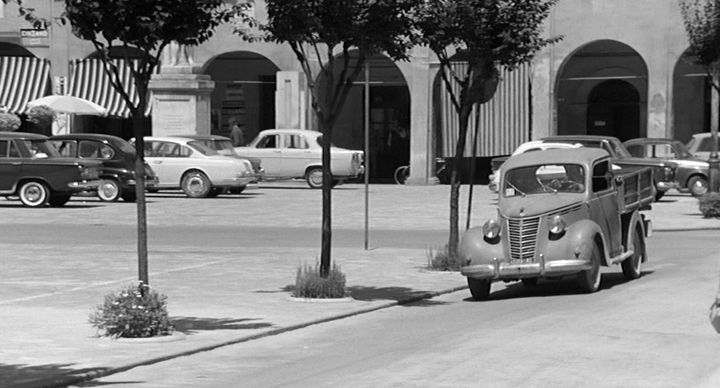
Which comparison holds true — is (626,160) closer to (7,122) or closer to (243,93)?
(7,122)

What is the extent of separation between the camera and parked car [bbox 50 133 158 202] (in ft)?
126

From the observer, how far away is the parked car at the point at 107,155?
38.4 meters

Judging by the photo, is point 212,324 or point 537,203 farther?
point 537,203

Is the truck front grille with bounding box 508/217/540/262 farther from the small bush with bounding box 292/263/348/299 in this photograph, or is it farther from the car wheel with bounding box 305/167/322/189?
the car wheel with bounding box 305/167/322/189

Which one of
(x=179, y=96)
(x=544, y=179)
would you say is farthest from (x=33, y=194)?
(x=544, y=179)

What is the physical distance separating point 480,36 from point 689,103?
28133 millimetres

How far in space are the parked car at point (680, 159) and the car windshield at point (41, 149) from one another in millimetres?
15417

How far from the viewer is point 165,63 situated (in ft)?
158

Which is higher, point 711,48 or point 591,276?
point 711,48

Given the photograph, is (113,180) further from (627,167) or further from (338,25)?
(338,25)

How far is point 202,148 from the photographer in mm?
41188

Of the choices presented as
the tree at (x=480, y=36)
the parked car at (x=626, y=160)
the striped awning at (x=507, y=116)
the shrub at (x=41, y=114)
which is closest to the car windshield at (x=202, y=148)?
the shrub at (x=41, y=114)

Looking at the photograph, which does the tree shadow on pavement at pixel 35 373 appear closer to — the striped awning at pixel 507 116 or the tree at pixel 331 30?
the tree at pixel 331 30

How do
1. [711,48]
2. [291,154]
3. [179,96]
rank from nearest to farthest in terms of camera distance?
[711,48] < [291,154] < [179,96]
